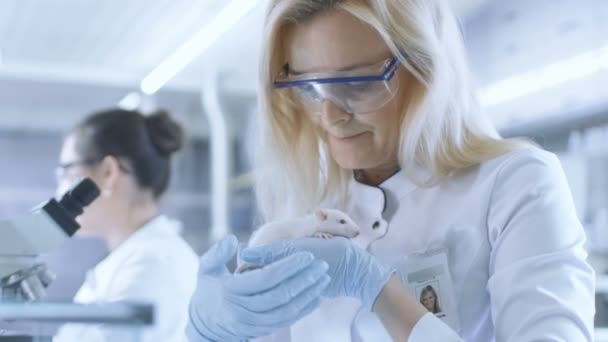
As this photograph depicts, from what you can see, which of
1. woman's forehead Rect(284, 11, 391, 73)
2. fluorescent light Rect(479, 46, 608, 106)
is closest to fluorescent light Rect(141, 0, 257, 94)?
woman's forehead Rect(284, 11, 391, 73)

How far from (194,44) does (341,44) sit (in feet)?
2.83

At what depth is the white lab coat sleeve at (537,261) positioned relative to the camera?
3.29 feet

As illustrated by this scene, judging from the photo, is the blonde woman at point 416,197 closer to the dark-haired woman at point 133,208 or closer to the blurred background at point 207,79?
the blurred background at point 207,79

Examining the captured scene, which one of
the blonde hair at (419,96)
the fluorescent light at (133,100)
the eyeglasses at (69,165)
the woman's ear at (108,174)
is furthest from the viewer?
the fluorescent light at (133,100)

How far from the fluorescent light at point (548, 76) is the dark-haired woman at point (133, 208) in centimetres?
205

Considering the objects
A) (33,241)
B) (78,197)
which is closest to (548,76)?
(78,197)

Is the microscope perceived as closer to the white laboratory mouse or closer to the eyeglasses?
the white laboratory mouse

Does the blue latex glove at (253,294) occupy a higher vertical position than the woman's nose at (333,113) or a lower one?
lower

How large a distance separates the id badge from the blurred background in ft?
1.80

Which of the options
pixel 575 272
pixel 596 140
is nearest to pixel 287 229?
pixel 575 272

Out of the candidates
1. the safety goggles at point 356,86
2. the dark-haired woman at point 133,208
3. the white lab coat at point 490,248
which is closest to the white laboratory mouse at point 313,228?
the white lab coat at point 490,248

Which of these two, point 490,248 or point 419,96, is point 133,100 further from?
point 490,248

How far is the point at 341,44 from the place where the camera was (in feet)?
3.97

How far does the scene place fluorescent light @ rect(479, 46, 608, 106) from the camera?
13.0ft
